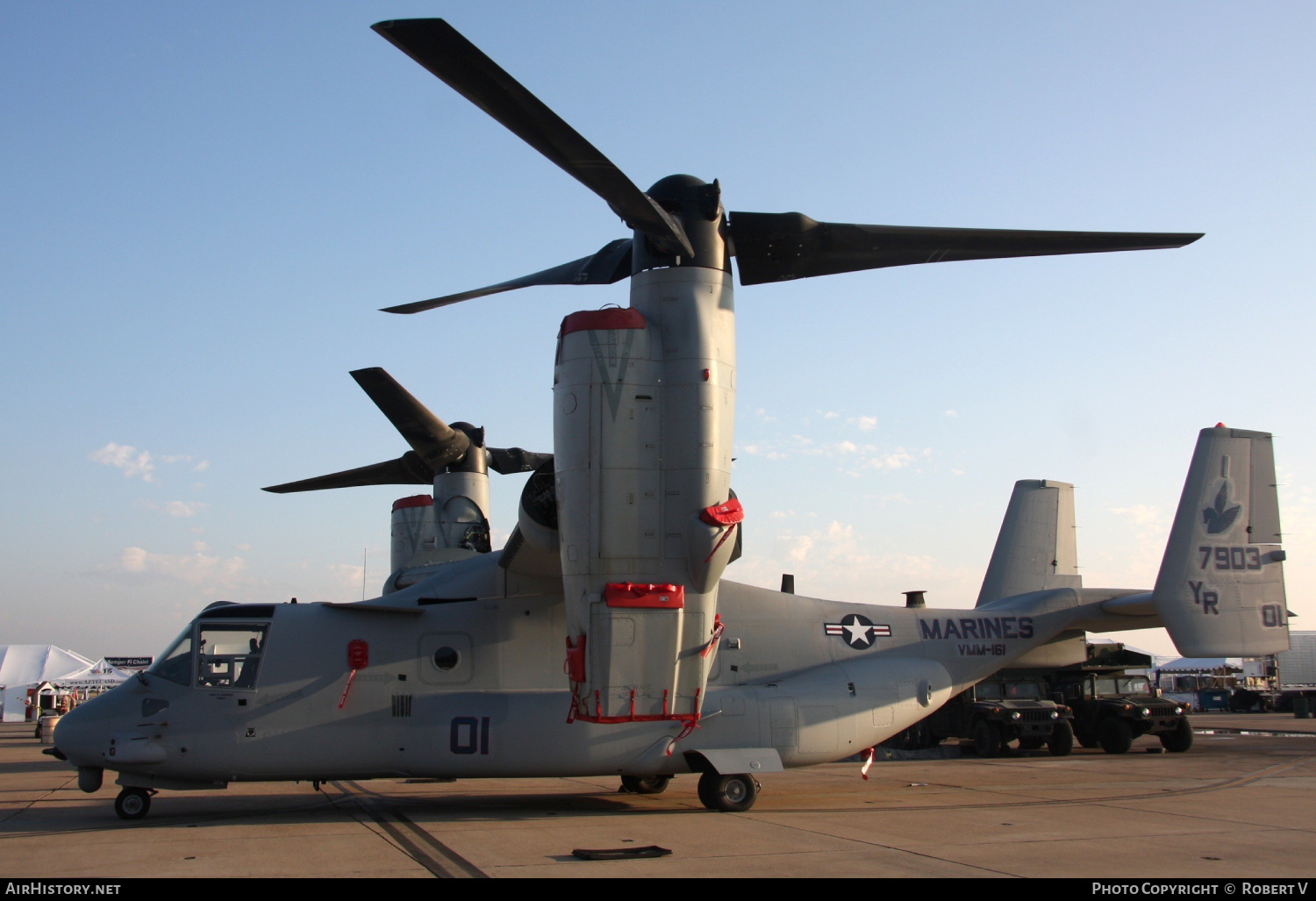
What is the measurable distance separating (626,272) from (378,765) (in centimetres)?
643

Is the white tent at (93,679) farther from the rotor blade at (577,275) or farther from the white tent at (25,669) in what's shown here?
the rotor blade at (577,275)

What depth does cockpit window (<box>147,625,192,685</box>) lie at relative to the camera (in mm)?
11482

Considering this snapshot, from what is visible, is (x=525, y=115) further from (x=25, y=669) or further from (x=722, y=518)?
(x=25, y=669)

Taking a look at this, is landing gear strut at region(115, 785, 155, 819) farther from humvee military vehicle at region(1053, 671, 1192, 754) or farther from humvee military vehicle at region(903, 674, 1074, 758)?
humvee military vehicle at region(1053, 671, 1192, 754)

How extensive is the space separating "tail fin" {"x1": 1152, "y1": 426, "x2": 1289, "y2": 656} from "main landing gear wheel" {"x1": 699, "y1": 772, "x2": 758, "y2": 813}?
718 cm

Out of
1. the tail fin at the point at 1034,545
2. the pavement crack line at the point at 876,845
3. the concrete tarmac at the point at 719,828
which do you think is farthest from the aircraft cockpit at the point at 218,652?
the tail fin at the point at 1034,545

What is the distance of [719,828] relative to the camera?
31.6 feet

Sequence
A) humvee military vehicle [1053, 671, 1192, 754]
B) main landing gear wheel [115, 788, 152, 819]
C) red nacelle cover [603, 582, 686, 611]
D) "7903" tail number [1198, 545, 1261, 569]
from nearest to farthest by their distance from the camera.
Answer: red nacelle cover [603, 582, 686, 611], main landing gear wheel [115, 788, 152, 819], "7903" tail number [1198, 545, 1261, 569], humvee military vehicle [1053, 671, 1192, 754]

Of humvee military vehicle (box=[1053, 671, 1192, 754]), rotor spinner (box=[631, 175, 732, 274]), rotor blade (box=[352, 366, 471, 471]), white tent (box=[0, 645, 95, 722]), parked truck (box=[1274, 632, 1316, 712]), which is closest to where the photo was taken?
rotor spinner (box=[631, 175, 732, 274])

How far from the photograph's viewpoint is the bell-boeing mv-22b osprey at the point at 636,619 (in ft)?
31.8

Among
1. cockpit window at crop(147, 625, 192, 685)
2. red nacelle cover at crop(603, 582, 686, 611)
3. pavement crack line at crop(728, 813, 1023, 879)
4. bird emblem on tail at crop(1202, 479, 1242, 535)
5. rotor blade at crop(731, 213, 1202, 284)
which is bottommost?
pavement crack line at crop(728, 813, 1023, 879)

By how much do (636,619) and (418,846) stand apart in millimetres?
2823

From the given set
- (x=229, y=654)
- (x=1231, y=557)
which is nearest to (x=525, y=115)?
(x=229, y=654)

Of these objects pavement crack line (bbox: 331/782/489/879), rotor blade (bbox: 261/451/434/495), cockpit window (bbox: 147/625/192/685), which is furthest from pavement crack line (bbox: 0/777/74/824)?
rotor blade (bbox: 261/451/434/495)
